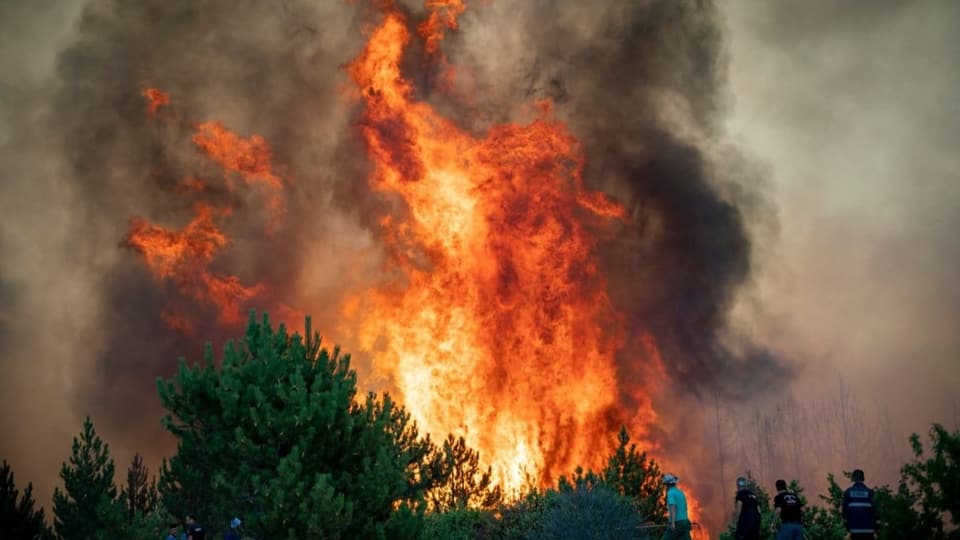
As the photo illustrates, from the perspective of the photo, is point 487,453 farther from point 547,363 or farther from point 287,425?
point 287,425

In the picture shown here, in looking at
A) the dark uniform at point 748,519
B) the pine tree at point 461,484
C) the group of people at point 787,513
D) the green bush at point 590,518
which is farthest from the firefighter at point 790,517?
the pine tree at point 461,484

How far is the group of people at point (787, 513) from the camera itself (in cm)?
1888

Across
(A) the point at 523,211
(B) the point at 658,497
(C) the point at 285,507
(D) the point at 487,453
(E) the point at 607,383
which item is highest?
(A) the point at 523,211

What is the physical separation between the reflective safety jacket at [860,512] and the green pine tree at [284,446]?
10565mm

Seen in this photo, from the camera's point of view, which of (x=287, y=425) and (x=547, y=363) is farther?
(x=547, y=363)

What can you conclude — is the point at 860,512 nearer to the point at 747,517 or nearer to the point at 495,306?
the point at 747,517

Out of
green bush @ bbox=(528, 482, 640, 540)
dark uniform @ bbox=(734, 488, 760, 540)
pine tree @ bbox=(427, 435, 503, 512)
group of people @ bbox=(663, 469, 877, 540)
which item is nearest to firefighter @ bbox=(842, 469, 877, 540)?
group of people @ bbox=(663, 469, 877, 540)

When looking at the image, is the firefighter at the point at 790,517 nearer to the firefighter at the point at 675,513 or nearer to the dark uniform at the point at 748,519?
the dark uniform at the point at 748,519

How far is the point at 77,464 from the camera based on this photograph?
32406 mm

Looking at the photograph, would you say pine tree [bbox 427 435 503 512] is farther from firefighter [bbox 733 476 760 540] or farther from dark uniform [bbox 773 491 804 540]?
dark uniform [bbox 773 491 804 540]

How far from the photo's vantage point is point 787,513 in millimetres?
19969

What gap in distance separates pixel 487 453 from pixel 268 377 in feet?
111

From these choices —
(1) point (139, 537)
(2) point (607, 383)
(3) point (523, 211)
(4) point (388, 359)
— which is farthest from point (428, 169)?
(1) point (139, 537)

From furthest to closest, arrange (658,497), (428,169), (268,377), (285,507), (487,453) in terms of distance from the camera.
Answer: (428,169) < (487,453) < (658,497) < (268,377) < (285,507)
